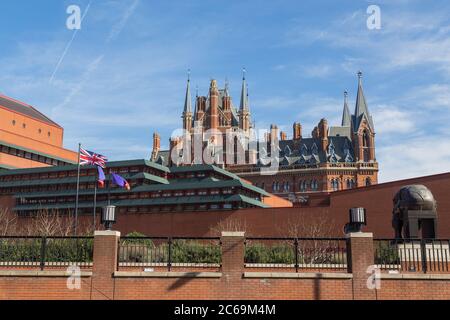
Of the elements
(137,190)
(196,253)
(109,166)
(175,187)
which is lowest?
(196,253)

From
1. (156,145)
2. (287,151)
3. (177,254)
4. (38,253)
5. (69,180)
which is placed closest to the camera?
(38,253)

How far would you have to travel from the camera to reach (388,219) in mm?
46906

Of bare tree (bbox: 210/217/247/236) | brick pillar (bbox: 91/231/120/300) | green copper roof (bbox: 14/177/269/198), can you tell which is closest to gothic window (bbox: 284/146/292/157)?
green copper roof (bbox: 14/177/269/198)

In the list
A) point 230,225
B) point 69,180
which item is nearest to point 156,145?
point 69,180

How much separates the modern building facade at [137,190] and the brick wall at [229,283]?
35.3 metres

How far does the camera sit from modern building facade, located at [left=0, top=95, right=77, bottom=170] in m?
72.2

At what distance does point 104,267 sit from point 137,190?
41629 mm

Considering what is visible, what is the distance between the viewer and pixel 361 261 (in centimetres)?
1633

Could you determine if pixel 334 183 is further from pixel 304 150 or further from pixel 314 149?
pixel 304 150

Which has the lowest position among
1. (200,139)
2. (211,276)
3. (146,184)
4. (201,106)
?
(211,276)

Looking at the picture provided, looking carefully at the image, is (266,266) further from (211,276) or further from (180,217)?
(180,217)

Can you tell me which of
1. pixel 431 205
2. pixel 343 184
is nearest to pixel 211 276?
pixel 431 205

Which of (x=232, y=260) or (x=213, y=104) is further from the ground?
(x=213, y=104)
